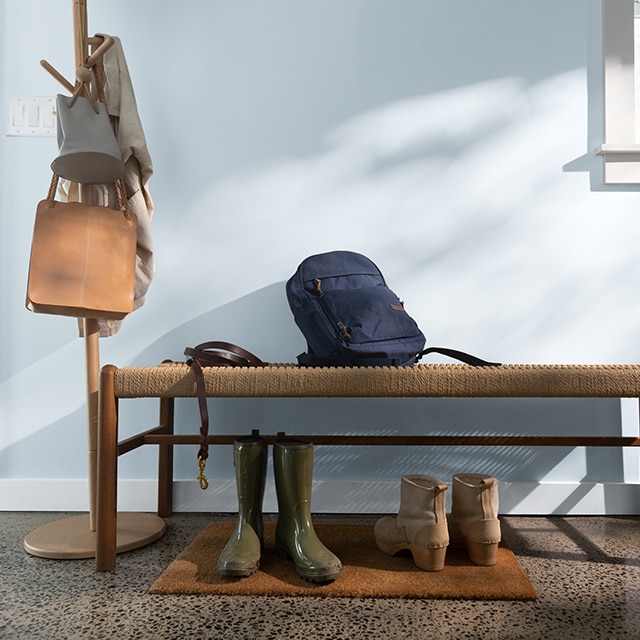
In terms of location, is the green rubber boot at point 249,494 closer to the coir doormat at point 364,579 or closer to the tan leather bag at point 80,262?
the coir doormat at point 364,579

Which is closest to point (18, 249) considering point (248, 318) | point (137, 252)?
point (137, 252)

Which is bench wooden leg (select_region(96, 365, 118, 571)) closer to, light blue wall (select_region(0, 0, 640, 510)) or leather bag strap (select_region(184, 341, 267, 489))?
leather bag strap (select_region(184, 341, 267, 489))

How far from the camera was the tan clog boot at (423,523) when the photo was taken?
1.11 m

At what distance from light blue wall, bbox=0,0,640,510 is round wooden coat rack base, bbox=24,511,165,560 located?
20cm

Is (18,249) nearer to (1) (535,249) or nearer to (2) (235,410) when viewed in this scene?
(2) (235,410)

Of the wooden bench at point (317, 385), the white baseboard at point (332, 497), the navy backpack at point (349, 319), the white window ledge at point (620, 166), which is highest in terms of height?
the white window ledge at point (620, 166)

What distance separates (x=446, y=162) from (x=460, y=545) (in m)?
0.99

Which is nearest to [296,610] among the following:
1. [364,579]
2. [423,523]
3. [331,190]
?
[364,579]

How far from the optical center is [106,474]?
1.15 metres

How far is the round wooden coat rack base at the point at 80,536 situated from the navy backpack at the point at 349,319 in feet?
1.72

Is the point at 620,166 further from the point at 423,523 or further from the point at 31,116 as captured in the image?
the point at 31,116

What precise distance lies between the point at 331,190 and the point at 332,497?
0.83 m

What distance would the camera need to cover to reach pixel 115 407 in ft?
3.83

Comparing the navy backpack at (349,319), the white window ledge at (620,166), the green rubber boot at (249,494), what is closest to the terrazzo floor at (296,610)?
Result: the green rubber boot at (249,494)
